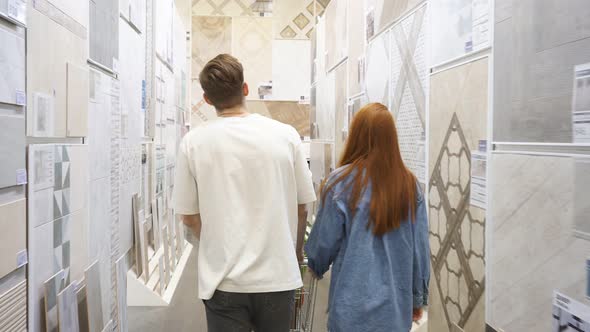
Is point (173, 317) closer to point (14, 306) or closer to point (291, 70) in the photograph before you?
point (14, 306)

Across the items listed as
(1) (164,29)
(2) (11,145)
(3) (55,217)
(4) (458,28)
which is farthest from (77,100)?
(1) (164,29)

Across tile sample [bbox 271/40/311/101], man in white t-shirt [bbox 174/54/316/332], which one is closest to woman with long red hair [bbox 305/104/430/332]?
man in white t-shirt [bbox 174/54/316/332]

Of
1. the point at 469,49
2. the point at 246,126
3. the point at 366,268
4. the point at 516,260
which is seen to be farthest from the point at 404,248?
the point at 469,49

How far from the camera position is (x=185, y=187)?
1.60 m

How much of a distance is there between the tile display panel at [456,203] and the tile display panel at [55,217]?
148cm

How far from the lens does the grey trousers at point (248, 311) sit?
5.09 feet

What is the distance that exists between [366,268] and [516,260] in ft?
1.52

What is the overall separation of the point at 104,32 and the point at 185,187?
1.09 m

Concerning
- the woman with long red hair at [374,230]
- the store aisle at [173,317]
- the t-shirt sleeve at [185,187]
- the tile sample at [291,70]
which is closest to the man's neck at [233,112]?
the t-shirt sleeve at [185,187]

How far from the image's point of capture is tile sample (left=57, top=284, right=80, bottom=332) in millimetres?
1676

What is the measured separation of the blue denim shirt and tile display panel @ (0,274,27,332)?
3.01 feet

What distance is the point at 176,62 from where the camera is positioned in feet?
15.9

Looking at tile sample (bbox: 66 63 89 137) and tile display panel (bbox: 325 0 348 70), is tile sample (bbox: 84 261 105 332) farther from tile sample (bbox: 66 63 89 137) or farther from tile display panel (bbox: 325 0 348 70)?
tile display panel (bbox: 325 0 348 70)

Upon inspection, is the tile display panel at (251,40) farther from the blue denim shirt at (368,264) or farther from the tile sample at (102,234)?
the blue denim shirt at (368,264)
